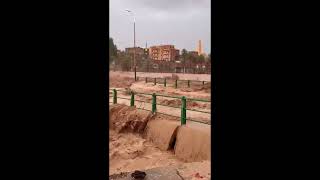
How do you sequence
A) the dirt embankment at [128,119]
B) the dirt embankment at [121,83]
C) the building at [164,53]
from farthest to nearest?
the building at [164,53] → the dirt embankment at [121,83] → the dirt embankment at [128,119]

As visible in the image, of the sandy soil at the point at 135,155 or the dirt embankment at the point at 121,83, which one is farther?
the dirt embankment at the point at 121,83

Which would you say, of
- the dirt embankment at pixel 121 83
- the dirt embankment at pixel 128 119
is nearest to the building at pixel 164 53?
the dirt embankment at pixel 121 83

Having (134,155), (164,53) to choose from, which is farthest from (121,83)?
(164,53)

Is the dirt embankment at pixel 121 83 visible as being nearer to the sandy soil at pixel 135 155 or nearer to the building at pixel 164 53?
the sandy soil at pixel 135 155

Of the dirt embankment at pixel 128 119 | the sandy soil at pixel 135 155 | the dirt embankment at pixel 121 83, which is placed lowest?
the sandy soil at pixel 135 155

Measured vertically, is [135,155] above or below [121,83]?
below

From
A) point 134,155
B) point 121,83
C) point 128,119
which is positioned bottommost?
point 134,155

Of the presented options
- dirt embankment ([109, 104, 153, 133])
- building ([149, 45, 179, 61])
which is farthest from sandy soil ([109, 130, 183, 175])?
building ([149, 45, 179, 61])

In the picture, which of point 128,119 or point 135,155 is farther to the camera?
point 128,119

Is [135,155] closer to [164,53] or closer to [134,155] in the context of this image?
[134,155]

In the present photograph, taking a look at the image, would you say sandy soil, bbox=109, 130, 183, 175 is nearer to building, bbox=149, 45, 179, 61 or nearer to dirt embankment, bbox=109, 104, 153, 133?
dirt embankment, bbox=109, 104, 153, 133
